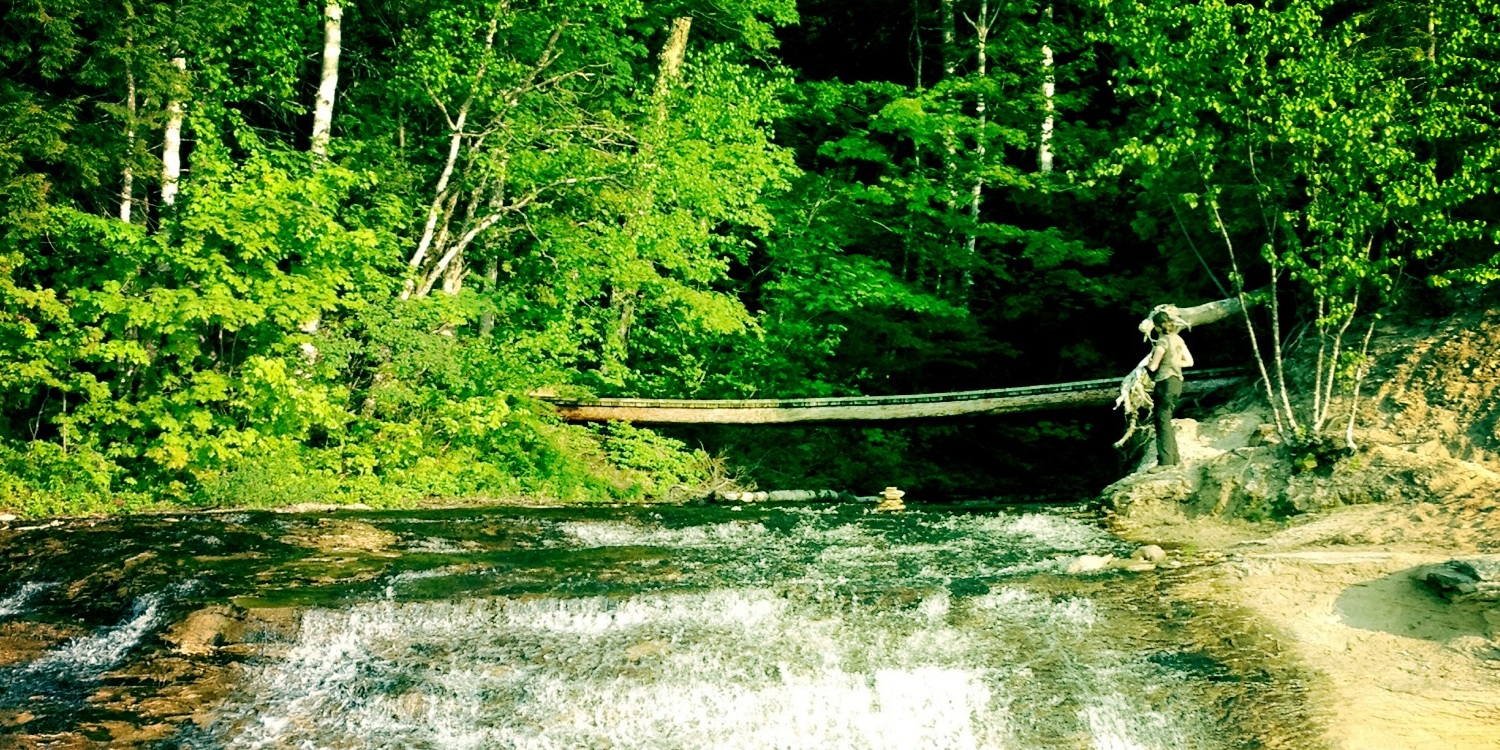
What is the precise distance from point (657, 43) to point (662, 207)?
642 centimetres

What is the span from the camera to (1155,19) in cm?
1079

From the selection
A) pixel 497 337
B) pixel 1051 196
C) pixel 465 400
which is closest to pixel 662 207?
pixel 497 337

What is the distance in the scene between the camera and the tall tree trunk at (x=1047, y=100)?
61.3ft

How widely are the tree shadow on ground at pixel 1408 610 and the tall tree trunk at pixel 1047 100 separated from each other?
12.7 meters

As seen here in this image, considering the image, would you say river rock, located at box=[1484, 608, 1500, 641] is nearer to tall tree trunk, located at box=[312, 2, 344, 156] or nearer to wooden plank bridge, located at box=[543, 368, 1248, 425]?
wooden plank bridge, located at box=[543, 368, 1248, 425]

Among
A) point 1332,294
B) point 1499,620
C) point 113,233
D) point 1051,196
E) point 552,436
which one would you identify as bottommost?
point 552,436

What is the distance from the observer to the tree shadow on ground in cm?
681

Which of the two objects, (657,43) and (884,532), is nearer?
(884,532)

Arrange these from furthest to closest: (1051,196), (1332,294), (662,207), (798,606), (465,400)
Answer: (1051,196)
(662,207)
(465,400)
(1332,294)
(798,606)

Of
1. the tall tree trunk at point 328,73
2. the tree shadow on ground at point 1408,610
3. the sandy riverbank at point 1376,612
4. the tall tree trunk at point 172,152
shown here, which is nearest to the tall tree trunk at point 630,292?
the tall tree trunk at point 328,73

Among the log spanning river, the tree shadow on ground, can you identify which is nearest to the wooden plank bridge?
the log spanning river

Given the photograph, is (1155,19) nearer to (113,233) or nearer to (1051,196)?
(1051,196)

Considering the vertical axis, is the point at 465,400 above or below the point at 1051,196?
below

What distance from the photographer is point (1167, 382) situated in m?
11.2
